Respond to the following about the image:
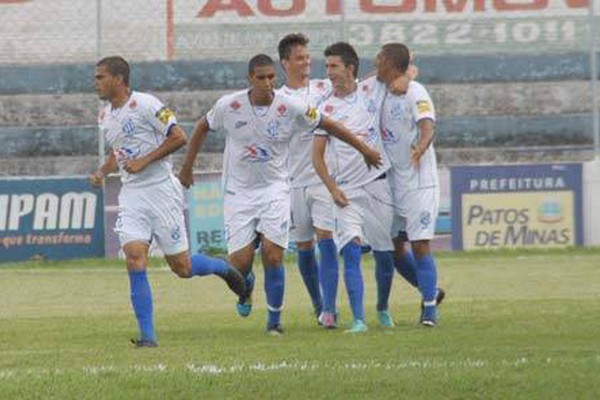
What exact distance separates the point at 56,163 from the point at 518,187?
7.06 metres

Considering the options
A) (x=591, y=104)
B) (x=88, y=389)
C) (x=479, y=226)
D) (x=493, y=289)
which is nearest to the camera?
(x=88, y=389)

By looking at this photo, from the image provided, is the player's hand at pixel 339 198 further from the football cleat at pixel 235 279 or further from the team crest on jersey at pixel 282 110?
the football cleat at pixel 235 279

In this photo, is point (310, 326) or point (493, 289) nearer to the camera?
point (310, 326)

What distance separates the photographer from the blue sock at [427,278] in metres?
13.3

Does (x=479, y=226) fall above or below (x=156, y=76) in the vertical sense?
below

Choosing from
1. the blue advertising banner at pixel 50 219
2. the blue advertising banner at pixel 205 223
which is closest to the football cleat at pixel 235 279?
the blue advertising banner at pixel 205 223

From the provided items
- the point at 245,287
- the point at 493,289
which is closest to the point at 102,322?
the point at 245,287

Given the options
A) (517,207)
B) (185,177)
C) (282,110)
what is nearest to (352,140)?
(282,110)

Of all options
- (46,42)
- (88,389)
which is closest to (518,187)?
(46,42)

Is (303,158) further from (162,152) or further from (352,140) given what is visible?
(162,152)

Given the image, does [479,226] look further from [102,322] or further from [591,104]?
[102,322]

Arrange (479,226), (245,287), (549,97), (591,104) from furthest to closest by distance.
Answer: (549,97), (591,104), (479,226), (245,287)

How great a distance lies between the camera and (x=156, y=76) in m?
27.8

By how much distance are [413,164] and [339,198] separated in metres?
0.68
